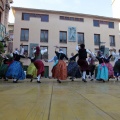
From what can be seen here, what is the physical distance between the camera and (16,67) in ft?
25.7

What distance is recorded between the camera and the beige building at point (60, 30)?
82.0 ft

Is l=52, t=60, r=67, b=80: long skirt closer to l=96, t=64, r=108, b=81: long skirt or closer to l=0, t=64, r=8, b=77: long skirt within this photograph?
l=96, t=64, r=108, b=81: long skirt

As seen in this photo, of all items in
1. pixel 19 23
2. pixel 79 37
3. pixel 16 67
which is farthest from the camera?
→ pixel 79 37

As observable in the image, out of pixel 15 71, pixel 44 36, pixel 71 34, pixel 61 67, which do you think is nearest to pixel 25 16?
pixel 44 36

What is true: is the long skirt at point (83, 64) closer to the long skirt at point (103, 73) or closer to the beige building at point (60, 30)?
the long skirt at point (103, 73)

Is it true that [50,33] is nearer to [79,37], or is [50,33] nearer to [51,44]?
[51,44]

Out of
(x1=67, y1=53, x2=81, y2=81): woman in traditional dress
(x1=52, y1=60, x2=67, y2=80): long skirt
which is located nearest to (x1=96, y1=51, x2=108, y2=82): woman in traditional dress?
(x1=67, y1=53, x2=81, y2=81): woman in traditional dress

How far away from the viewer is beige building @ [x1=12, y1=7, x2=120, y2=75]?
82.0ft

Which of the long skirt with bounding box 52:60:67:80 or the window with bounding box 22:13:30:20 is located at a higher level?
the window with bounding box 22:13:30:20

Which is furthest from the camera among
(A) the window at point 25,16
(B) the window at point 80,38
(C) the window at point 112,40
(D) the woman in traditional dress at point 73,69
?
(C) the window at point 112,40

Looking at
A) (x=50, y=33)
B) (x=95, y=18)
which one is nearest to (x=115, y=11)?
(x=95, y=18)

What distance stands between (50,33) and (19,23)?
4.28 meters

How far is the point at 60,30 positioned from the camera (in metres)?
26.2

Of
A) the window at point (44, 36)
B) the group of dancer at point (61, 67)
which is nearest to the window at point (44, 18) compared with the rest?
the window at point (44, 36)
